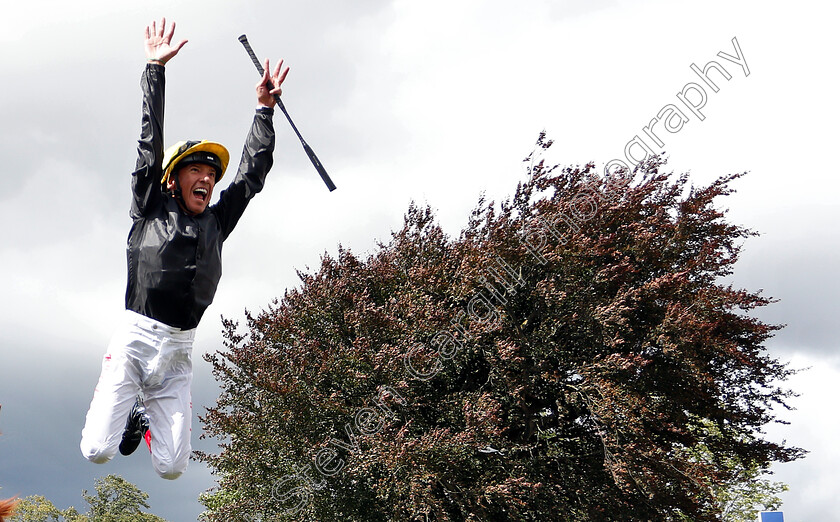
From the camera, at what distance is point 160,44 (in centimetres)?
412

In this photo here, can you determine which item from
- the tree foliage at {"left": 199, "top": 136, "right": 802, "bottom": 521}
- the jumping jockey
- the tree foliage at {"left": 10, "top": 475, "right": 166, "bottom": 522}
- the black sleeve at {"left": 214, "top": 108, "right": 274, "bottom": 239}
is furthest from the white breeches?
the tree foliage at {"left": 10, "top": 475, "right": 166, "bottom": 522}

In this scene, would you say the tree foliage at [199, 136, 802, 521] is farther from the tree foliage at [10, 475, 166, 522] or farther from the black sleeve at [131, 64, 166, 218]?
the tree foliage at [10, 475, 166, 522]

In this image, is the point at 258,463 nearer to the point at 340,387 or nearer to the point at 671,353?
the point at 340,387

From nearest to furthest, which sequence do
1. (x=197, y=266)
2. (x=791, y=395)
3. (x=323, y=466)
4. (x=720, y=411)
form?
(x=197, y=266)
(x=323, y=466)
(x=720, y=411)
(x=791, y=395)

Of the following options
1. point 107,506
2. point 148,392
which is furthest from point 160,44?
point 107,506

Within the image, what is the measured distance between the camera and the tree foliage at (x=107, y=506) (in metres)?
33.0

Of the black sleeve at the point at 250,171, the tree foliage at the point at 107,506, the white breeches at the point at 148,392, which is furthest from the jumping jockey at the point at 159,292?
the tree foliage at the point at 107,506

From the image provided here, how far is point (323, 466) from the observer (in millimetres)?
14445

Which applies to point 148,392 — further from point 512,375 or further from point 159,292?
point 512,375

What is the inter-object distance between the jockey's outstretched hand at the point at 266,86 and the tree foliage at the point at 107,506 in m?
32.7

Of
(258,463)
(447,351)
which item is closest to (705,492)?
(447,351)

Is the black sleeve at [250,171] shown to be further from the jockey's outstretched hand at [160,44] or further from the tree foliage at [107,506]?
the tree foliage at [107,506]

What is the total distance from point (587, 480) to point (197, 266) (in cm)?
1290

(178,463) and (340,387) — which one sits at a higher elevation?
(340,387)
